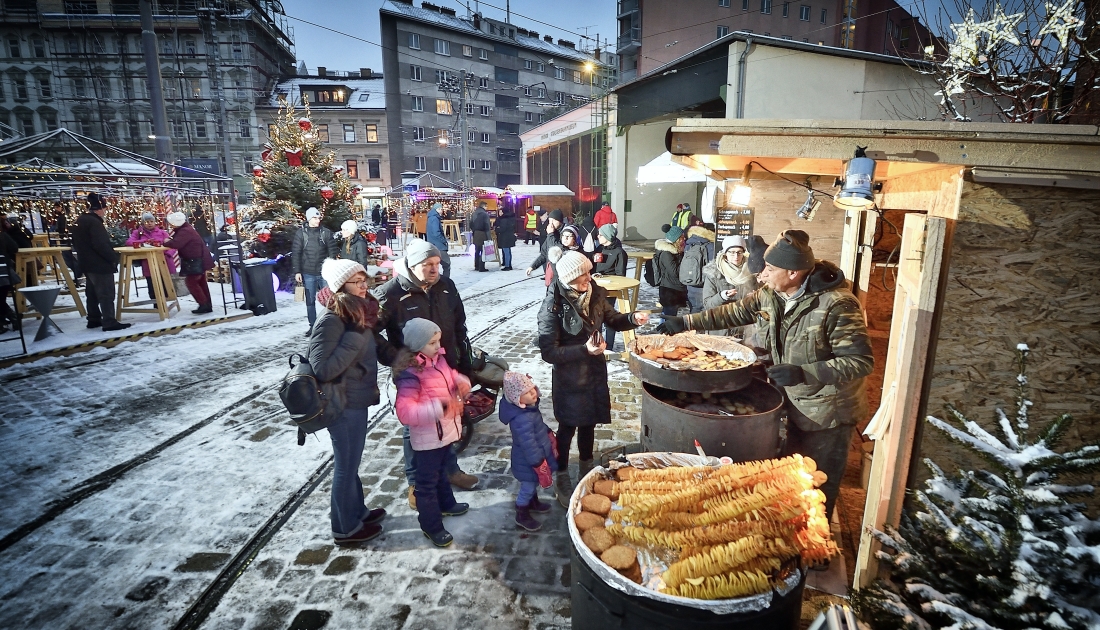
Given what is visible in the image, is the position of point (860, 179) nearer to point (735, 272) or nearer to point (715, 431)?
point (715, 431)

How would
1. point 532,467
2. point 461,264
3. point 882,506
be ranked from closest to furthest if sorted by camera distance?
1. point 882,506
2. point 532,467
3. point 461,264

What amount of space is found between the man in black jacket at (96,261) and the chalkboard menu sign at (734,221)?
12.9 metres

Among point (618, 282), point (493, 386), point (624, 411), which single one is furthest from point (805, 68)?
point (493, 386)

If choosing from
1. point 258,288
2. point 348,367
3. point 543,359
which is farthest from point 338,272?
point 258,288

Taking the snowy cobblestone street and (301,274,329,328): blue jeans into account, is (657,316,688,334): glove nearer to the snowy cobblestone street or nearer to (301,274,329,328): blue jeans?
the snowy cobblestone street

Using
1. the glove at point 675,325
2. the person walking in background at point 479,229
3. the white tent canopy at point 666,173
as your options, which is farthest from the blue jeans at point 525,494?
the person walking in background at point 479,229

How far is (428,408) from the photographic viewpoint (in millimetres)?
3791

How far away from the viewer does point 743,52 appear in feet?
44.4

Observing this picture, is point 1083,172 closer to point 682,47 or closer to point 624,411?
point 624,411

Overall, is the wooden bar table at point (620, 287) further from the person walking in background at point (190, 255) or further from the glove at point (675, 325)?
the person walking in background at point (190, 255)

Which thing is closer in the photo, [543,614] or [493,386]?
[543,614]

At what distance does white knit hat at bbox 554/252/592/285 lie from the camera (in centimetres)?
436

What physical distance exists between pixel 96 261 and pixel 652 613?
12843 mm

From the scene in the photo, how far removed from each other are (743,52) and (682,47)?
29.2 metres
